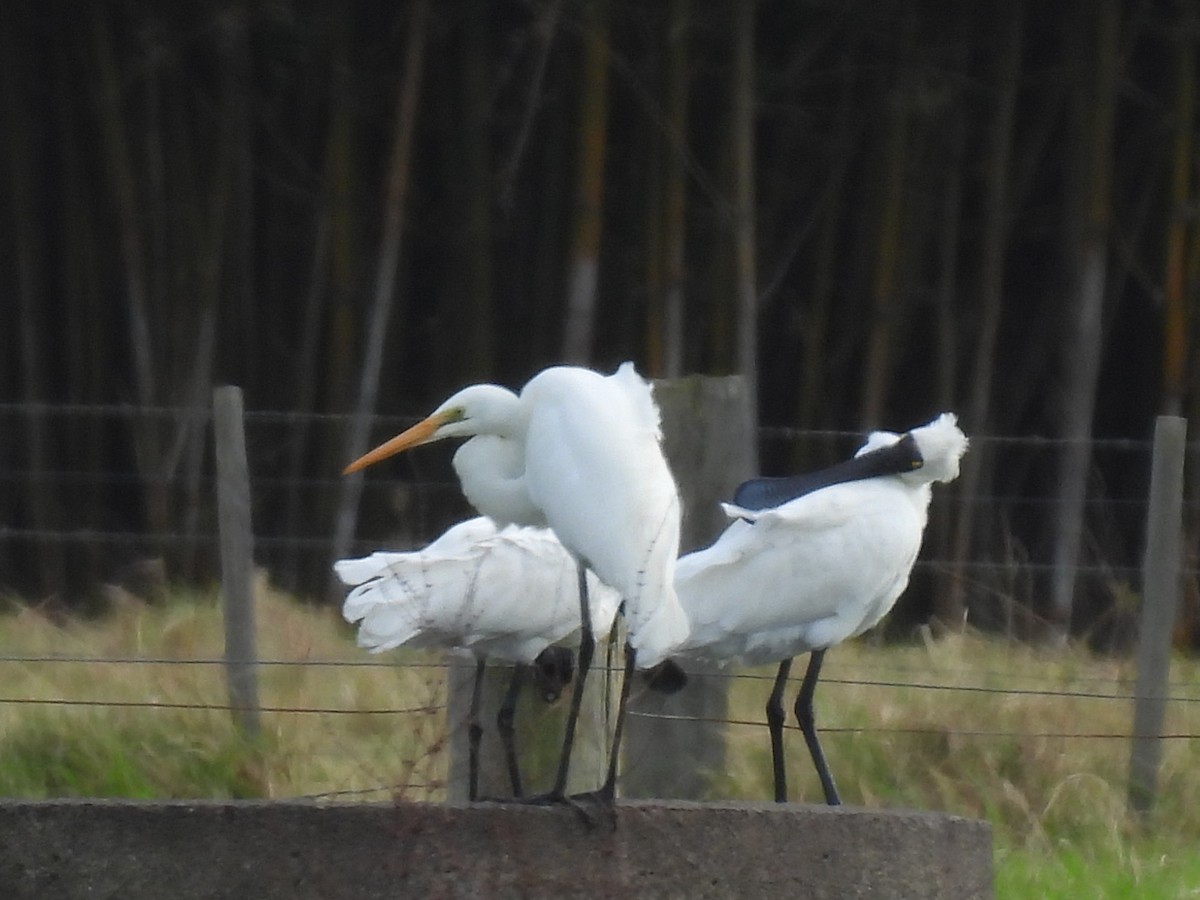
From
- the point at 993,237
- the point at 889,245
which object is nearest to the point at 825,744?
the point at 889,245

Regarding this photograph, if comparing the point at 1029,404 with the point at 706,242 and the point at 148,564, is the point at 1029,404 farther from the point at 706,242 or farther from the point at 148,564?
the point at 148,564

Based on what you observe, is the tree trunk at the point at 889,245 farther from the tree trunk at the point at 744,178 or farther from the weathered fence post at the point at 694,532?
the weathered fence post at the point at 694,532

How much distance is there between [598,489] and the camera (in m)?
4.21

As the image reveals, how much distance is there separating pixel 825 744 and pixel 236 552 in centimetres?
171

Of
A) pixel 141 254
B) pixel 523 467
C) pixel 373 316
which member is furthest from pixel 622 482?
pixel 141 254

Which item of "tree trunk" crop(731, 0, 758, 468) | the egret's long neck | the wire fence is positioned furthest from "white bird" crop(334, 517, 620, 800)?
"tree trunk" crop(731, 0, 758, 468)

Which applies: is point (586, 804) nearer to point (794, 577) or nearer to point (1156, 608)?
point (794, 577)

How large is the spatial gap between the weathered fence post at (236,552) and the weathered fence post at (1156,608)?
2.41 metres

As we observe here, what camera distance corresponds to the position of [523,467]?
482cm

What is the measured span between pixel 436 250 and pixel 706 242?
4.34 feet

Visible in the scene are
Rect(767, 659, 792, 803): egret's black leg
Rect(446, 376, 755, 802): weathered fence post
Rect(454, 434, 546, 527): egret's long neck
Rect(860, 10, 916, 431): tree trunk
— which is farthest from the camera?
Rect(860, 10, 916, 431): tree trunk

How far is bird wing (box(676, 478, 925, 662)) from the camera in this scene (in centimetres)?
520

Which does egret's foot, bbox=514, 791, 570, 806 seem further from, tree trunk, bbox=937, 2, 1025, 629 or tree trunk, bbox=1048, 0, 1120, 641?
tree trunk, bbox=937, 2, 1025, 629

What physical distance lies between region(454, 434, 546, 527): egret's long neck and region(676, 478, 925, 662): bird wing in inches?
21.3
